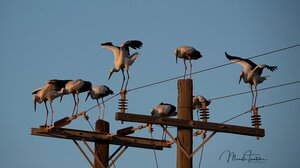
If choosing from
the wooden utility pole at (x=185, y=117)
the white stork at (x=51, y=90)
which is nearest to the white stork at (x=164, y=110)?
the white stork at (x=51, y=90)

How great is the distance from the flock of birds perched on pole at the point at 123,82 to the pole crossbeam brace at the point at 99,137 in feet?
2.31

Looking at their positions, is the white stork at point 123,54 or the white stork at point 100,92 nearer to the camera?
the white stork at point 123,54

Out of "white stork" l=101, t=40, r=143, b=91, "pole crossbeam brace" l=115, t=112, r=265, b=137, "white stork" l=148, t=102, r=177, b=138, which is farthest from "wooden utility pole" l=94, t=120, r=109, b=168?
"pole crossbeam brace" l=115, t=112, r=265, b=137

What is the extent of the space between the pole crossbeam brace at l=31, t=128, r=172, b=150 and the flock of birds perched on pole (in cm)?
71

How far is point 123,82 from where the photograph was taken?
17.3 m

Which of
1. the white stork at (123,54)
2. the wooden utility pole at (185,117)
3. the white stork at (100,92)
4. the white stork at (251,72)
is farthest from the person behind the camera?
the white stork at (100,92)

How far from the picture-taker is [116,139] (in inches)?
688

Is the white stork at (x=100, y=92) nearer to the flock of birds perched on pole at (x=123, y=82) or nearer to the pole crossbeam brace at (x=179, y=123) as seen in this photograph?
the flock of birds perched on pole at (x=123, y=82)

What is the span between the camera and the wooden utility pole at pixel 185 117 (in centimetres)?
1316

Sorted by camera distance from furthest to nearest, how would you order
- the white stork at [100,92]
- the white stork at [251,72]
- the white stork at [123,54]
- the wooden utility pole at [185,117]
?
the white stork at [100,92] → the white stork at [123,54] → the white stork at [251,72] → the wooden utility pole at [185,117]

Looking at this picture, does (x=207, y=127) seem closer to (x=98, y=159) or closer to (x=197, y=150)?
(x=197, y=150)

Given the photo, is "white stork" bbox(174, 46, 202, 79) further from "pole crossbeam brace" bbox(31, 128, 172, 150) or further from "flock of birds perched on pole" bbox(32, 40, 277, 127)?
"pole crossbeam brace" bbox(31, 128, 172, 150)

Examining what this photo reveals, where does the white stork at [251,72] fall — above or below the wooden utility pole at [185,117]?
above

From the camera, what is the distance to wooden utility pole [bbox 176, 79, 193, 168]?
1316cm
